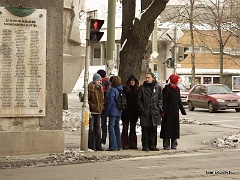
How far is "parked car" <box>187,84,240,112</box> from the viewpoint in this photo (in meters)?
32.8

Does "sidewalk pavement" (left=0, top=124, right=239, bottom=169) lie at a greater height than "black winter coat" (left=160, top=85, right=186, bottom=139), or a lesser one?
lesser

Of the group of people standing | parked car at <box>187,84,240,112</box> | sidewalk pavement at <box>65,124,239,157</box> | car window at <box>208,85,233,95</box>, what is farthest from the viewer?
car window at <box>208,85,233,95</box>

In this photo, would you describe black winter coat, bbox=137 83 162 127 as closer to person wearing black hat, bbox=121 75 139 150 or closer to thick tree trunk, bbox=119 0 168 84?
person wearing black hat, bbox=121 75 139 150

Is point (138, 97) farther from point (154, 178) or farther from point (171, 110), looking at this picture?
point (154, 178)

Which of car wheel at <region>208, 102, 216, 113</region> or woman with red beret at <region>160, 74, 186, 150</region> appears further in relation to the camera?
car wheel at <region>208, 102, 216, 113</region>

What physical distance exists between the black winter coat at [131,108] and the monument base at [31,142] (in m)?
2.14

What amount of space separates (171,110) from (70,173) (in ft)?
16.6

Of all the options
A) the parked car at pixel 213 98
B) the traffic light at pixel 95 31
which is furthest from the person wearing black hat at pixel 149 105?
the parked car at pixel 213 98

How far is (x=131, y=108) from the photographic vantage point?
1567 cm

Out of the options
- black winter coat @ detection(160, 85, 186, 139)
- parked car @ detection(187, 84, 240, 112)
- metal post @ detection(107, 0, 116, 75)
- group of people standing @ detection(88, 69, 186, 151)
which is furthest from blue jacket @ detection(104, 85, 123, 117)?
parked car @ detection(187, 84, 240, 112)

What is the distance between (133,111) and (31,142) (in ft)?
9.93

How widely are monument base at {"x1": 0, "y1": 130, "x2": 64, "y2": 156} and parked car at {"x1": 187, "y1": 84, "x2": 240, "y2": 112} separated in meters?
19.8

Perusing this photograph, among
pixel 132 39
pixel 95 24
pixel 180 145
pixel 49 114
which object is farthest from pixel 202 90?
pixel 49 114

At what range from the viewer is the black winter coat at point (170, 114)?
1582 cm
